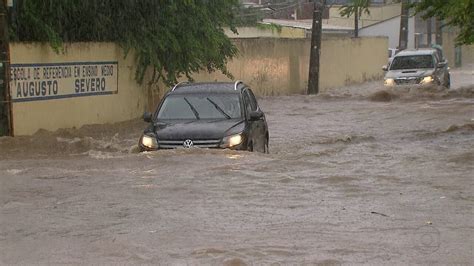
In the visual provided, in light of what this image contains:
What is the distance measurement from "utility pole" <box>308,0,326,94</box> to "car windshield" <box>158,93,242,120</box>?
70.3 feet

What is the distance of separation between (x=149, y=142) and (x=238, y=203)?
3739 millimetres

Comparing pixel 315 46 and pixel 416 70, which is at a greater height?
pixel 315 46

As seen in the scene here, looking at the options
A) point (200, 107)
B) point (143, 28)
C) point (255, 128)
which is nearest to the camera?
point (200, 107)

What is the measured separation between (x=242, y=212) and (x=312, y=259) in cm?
245

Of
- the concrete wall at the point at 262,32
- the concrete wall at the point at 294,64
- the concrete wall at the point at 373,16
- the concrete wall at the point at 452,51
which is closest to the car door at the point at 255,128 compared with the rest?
the concrete wall at the point at 294,64

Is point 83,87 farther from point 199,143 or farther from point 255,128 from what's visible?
point 199,143

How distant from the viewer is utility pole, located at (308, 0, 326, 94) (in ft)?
120

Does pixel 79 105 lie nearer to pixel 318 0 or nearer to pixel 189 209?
pixel 189 209

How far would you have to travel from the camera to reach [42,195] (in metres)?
12.1

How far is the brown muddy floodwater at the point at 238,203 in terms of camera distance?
8750 mm

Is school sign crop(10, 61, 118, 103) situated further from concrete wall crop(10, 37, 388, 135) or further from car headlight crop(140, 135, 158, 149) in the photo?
car headlight crop(140, 135, 158, 149)

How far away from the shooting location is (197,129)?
47.8ft

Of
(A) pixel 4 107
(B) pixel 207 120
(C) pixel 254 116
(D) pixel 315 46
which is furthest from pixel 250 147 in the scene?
(D) pixel 315 46

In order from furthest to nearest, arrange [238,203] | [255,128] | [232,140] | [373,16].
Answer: [373,16] < [255,128] < [232,140] < [238,203]
